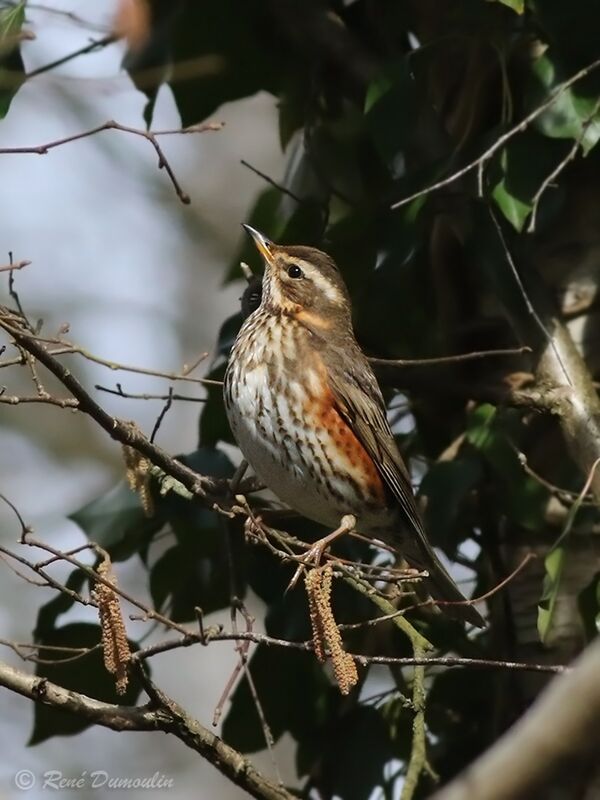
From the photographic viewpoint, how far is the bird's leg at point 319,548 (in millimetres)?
3479

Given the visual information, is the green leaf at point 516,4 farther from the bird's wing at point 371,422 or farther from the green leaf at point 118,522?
the green leaf at point 118,522

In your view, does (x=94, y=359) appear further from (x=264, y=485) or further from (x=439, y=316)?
(x=439, y=316)

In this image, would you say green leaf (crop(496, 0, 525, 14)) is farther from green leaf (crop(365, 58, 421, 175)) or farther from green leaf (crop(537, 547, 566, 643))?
green leaf (crop(537, 547, 566, 643))

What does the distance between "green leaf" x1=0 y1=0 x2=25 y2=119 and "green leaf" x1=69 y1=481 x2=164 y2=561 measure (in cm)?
135

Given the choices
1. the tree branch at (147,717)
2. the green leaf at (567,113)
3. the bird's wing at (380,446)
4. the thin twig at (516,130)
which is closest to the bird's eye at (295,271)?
the bird's wing at (380,446)

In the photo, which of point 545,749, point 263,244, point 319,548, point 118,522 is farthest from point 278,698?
point 545,749

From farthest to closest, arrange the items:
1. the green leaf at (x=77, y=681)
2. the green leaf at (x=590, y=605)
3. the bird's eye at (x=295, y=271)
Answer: the bird's eye at (x=295, y=271), the green leaf at (x=77, y=681), the green leaf at (x=590, y=605)

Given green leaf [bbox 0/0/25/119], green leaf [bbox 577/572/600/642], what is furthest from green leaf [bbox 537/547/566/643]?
green leaf [bbox 0/0/25/119]

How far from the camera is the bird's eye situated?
15.9 ft

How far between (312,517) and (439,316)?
109 cm

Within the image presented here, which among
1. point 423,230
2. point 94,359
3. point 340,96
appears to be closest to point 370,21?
point 340,96

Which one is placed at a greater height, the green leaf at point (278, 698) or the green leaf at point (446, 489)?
the green leaf at point (446, 489)

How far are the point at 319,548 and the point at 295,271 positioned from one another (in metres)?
1.40

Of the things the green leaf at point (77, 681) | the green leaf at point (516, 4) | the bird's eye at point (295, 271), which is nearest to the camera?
the green leaf at point (516, 4)
